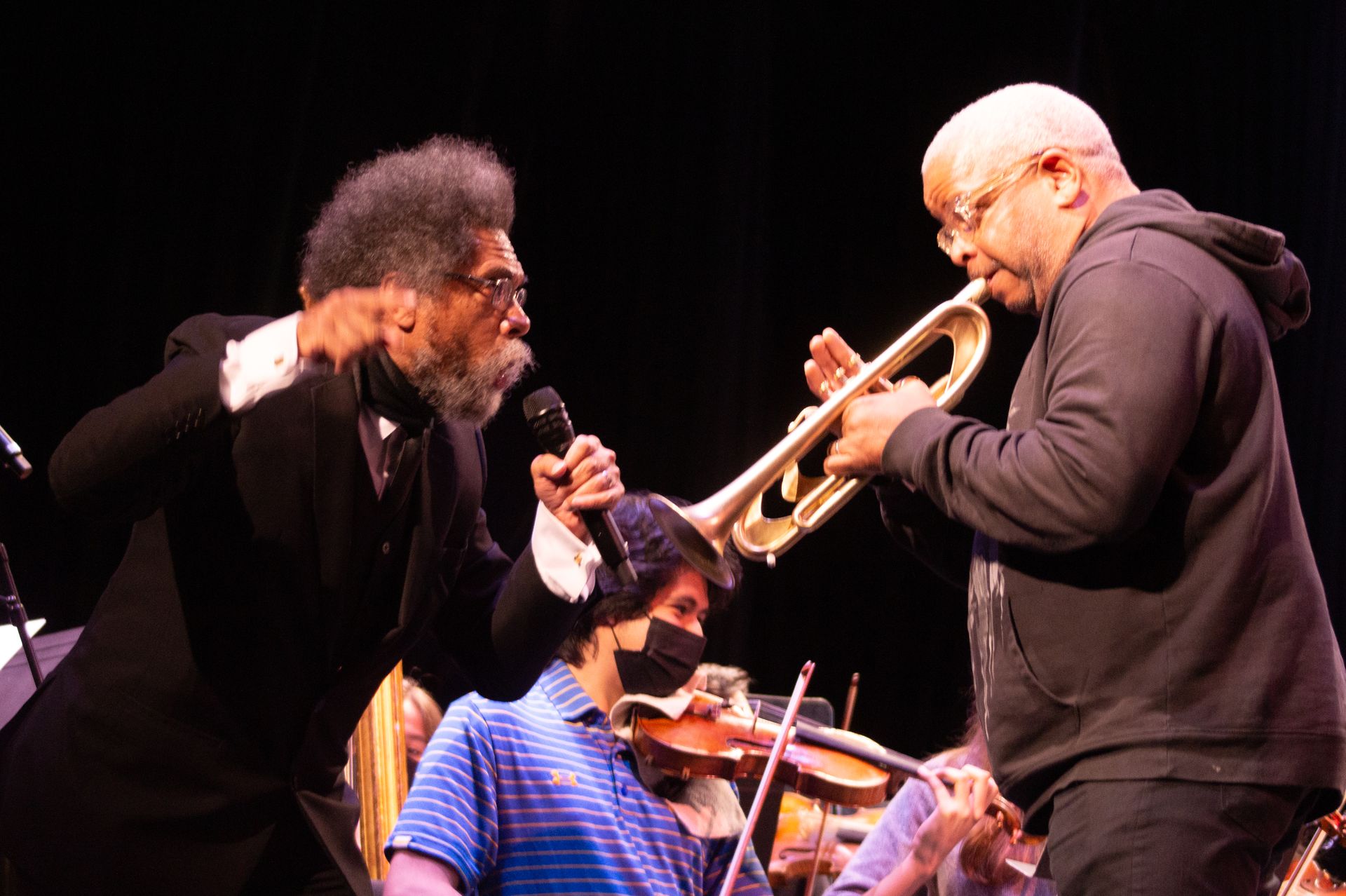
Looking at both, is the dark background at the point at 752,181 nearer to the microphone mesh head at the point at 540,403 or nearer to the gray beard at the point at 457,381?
the gray beard at the point at 457,381

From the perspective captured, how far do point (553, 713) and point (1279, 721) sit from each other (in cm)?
173

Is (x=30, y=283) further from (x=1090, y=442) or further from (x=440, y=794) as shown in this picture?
(x=1090, y=442)

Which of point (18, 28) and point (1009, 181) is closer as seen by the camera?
point (1009, 181)

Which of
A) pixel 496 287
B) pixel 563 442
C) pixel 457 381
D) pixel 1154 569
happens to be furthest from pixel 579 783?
pixel 1154 569

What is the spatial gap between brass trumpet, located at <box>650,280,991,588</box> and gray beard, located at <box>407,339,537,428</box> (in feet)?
1.25

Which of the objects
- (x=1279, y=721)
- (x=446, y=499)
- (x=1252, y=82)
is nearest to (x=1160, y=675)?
(x=1279, y=721)

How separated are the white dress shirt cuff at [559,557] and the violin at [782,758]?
0.73m

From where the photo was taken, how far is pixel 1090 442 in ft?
5.14

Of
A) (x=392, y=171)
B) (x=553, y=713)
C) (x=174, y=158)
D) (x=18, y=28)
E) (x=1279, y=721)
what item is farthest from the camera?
(x=174, y=158)

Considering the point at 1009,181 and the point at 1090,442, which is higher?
the point at 1009,181

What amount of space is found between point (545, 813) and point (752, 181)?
3.33 metres

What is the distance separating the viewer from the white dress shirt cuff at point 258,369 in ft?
5.46

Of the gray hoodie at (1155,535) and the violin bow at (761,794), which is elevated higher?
the gray hoodie at (1155,535)

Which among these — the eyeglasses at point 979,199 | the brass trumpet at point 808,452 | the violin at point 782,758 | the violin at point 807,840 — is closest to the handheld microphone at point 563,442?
the brass trumpet at point 808,452
